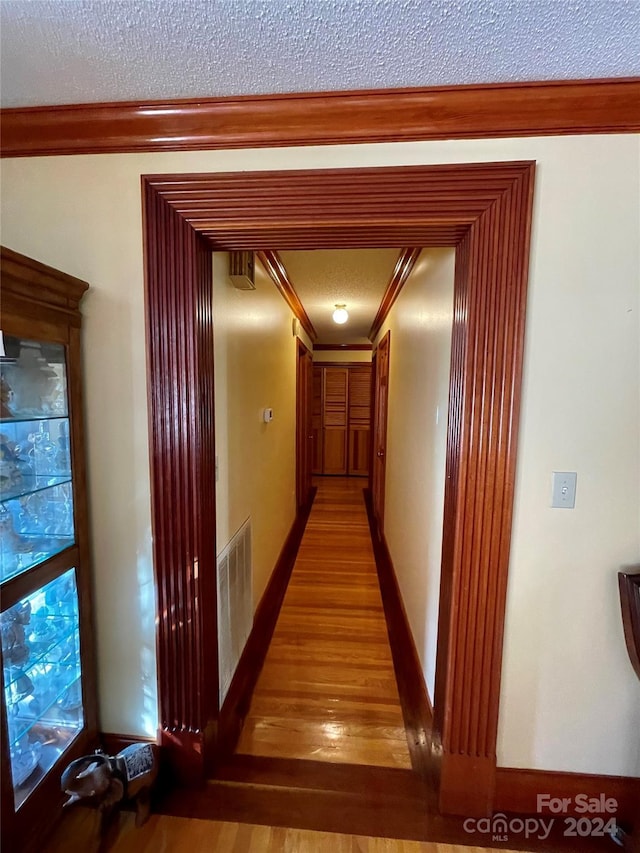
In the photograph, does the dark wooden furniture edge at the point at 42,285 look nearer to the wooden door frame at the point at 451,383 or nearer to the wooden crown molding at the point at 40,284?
the wooden crown molding at the point at 40,284

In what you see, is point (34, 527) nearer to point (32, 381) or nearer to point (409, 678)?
point (32, 381)

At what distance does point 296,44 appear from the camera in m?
0.93

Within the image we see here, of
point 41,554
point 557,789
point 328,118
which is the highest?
point 328,118

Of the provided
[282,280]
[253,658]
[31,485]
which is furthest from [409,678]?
[282,280]

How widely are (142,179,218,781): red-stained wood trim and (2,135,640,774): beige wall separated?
68mm

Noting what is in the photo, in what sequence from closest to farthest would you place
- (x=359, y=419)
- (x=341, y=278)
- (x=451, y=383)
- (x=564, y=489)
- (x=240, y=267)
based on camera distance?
(x=564, y=489), (x=451, y=383), (x=240, y=267), (x=341, y=278), (x=359, y=419)

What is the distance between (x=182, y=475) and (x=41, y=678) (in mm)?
847

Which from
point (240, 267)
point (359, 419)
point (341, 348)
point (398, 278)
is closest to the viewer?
point (240, 267)

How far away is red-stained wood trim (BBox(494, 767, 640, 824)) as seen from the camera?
1264 mm

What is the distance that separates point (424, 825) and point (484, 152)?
2252 millimetres

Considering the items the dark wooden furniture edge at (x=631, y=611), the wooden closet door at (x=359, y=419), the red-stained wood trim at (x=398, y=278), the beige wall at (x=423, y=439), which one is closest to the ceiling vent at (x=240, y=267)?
the beige wall at (x=423, y=439)

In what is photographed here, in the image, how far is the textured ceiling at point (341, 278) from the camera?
2484 millimetres

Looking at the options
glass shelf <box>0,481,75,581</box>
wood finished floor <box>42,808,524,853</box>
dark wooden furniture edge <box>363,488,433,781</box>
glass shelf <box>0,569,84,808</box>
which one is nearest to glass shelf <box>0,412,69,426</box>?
glass shelf <box>0,481,75,581</box>

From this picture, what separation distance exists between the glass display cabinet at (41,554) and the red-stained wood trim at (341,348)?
530 cm
